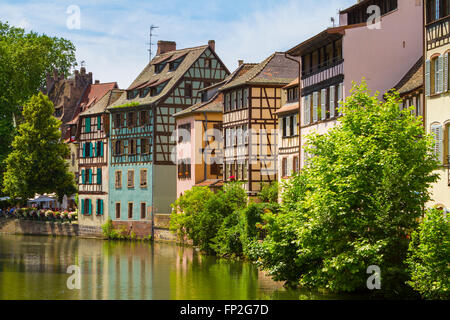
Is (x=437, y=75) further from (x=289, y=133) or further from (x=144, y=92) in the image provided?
(x=144, y=92)

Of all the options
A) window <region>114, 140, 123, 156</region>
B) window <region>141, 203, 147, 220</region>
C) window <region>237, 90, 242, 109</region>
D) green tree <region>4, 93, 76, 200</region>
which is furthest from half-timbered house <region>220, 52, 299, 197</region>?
green tree <region>4, 93, 76, 200</region>

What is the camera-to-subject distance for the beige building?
28.9 metres

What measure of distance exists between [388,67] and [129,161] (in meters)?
31.8

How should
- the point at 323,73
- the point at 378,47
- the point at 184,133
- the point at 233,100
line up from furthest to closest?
the point at 184,133 < the point at 233,100 < the point at 323,73 < the point at 378,47

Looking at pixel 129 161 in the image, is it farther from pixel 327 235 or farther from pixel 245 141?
pixel 327 235

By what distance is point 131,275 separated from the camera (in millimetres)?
37438

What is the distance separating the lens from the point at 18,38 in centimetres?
8381

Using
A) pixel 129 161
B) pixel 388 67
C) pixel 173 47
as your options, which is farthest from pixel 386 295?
pixel 173 47

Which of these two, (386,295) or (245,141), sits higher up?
(245,141)

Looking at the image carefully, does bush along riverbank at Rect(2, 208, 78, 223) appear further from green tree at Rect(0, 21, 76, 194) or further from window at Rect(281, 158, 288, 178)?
window at Rect(281, 158, 288, 178)

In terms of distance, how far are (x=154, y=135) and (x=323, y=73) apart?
2488 centimetres

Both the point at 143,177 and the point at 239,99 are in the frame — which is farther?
the point at 143,177

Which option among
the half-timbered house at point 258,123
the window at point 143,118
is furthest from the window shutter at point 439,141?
the window at point 143,118

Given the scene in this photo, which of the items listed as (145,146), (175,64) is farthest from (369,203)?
(175,64)
